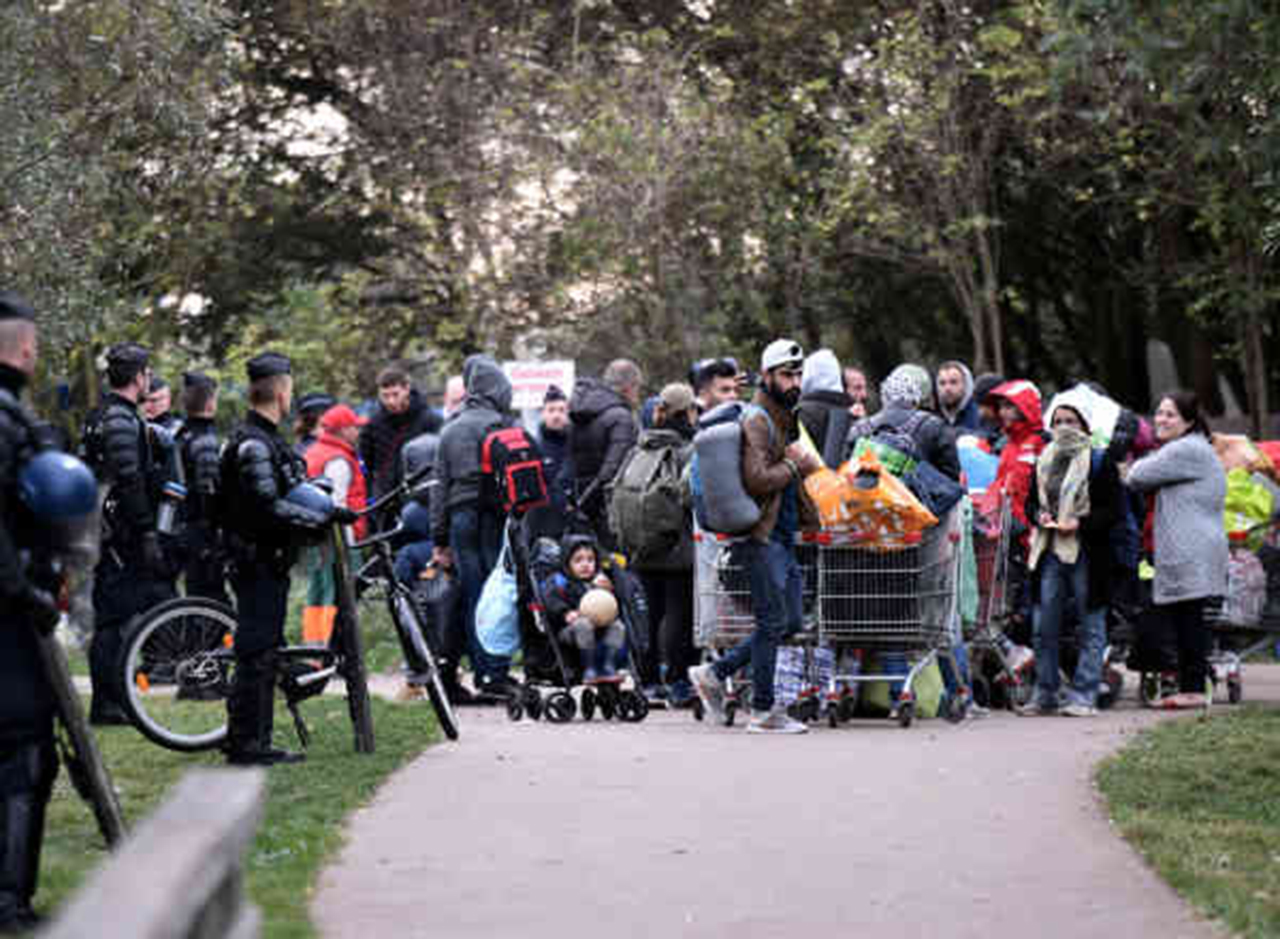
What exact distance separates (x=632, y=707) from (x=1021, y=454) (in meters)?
2.76

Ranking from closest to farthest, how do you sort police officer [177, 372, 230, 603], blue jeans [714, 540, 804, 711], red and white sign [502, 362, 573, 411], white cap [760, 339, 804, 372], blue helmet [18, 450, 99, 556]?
blue helmet [18, 450, 99, 556]
white cap [760, 339, 804, 372]
blue jeans [714, 540, 804, 711]
police officer [177, 372, 230, 603]
red and white sign [502, 362, 573, 411]

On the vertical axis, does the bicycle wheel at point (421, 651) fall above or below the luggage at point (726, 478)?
below

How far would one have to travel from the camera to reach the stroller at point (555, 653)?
13086 millimetres

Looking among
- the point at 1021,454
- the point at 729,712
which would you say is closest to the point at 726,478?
the point at 729,712

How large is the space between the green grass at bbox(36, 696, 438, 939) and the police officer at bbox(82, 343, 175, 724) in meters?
0.47

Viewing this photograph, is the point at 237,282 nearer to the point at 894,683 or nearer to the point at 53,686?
the point at 894,683

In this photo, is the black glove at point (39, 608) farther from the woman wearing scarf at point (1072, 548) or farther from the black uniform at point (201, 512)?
the woman wearing scarf at point (1072, 548)

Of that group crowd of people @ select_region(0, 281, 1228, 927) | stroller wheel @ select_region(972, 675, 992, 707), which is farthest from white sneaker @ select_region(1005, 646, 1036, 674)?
stroller wheel @ select_region(972, 675, 992, 707)

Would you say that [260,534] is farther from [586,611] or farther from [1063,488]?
[1063,488]

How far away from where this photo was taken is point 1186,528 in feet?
44.4

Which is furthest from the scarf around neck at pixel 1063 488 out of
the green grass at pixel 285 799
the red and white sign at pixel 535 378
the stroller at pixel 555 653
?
the red and white sign at pixel 535 378

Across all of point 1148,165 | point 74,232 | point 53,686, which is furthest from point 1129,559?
point 1148,165

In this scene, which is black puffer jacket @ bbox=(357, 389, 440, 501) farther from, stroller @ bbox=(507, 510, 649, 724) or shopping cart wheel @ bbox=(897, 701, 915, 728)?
shopping cart wheel @ bbox=(897, 701, 915, 728)

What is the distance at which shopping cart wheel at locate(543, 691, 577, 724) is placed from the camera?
13023 mm
